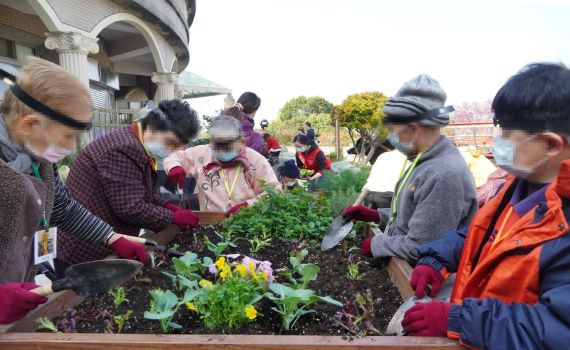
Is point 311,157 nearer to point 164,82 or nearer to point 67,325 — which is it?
point 67,325

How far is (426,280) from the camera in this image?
1.42 m

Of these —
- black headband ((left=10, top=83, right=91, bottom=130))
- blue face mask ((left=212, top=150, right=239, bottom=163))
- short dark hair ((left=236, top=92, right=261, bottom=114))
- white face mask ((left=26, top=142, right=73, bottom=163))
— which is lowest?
blue face mask ((left=212, top=150, right=239, bottom=163))

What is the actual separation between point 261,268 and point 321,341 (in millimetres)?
655

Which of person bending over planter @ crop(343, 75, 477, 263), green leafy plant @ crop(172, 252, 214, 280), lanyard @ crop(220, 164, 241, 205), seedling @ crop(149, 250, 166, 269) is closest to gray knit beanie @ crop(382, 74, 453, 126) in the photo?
person bending over planter @ crop(343, 75, 477, 263)

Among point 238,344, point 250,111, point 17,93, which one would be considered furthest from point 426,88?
point 250,111

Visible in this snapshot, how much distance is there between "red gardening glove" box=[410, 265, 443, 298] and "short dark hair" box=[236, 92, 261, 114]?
10.8 feet

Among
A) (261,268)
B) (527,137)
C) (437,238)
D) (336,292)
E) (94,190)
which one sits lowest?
(336,292)

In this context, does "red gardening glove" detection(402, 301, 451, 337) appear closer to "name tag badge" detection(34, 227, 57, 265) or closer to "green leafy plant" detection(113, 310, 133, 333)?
"green leafy plant" detection(113, 310, 133, 333)

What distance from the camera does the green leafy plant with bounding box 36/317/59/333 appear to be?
1332 mm

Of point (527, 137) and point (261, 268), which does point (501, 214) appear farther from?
point (261, 268)

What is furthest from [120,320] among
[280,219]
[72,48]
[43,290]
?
[72,48]

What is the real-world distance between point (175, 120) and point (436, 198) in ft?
5.05

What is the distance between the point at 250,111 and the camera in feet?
14.7

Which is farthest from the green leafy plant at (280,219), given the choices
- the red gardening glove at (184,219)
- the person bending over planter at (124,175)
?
the person bending over planter at (124,175)
